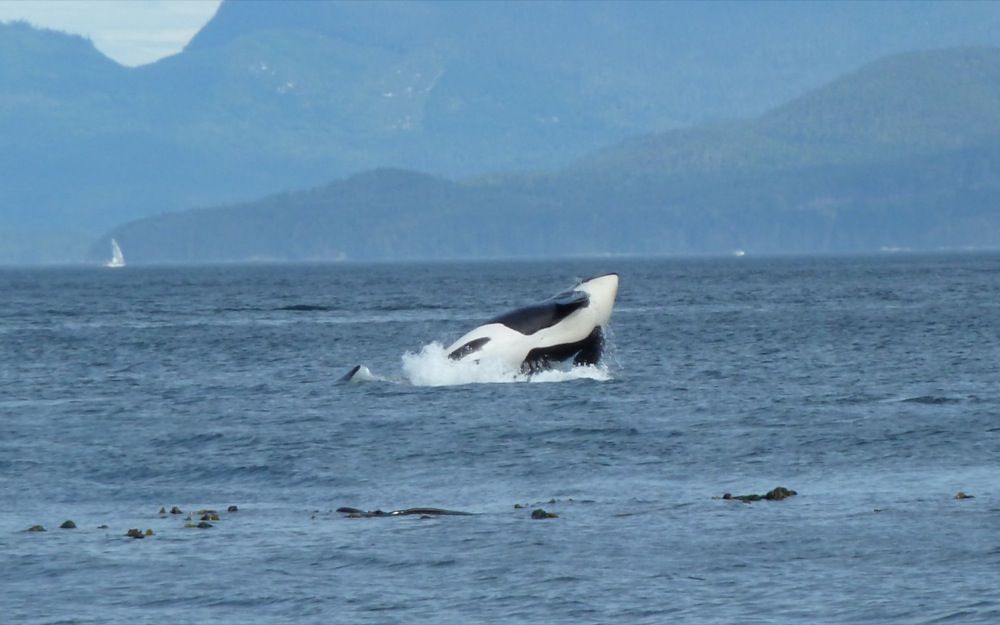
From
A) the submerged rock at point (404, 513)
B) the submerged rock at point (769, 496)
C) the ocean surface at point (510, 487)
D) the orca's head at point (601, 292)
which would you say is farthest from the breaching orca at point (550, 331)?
the submerged rock at point (404, 513)

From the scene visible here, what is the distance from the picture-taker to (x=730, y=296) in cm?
12438

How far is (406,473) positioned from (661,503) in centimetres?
568

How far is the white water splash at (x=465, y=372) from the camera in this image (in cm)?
4519

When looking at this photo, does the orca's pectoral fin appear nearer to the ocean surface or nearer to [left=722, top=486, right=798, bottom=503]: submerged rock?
the ocean surface

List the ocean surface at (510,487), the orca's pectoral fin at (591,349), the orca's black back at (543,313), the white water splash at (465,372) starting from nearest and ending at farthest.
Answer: the ocean surface at (510,487) → the orca's black back at (543,313) → the orca's pectoral fin at (591,349) → the white water splash at (465,372)

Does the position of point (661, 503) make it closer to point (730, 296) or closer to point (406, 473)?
point (406, 473)

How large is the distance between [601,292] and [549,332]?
66.3 inches

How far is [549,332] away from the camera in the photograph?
42750mm

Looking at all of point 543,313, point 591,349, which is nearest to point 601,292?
point 543,313

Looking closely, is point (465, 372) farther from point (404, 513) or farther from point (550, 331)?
point (404, 513)

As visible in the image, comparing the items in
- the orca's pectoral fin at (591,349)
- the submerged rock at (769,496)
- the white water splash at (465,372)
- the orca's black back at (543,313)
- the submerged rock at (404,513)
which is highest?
the orca's black back at (543,313)

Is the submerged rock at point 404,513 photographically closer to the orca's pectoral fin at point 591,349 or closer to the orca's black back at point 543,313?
the orca's black back at point 543,313

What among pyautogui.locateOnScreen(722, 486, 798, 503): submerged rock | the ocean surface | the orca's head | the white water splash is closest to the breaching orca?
the orca's head

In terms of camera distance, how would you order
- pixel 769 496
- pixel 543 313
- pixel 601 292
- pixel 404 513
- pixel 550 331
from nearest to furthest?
pixel 404 513
pixel 769 496
pixel 601 292
pixel 543 313
pixel 550 331
